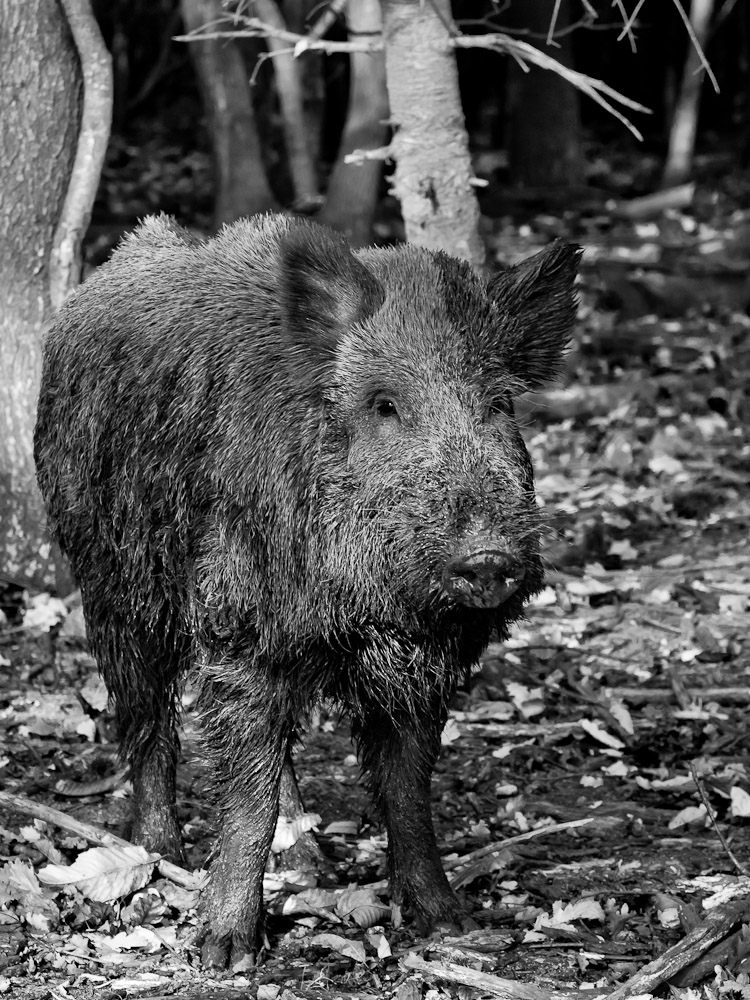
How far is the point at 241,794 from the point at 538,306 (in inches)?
67.2

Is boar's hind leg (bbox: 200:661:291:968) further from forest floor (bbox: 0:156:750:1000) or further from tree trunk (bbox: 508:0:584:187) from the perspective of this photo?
tree trunk (bbox: 508:0:584:187)

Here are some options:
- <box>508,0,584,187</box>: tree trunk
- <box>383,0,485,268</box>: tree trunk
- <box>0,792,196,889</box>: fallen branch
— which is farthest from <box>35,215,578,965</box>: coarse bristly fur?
<box>508,0,584,187</box>: tree trunk

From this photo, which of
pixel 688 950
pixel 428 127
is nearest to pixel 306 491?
pixel 688 950

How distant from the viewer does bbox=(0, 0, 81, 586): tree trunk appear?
7004 mm

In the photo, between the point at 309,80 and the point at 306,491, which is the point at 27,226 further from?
the point at 309,80

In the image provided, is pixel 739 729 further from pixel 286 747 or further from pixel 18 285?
pixel 18 285

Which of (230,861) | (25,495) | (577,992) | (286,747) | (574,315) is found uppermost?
(574,315)

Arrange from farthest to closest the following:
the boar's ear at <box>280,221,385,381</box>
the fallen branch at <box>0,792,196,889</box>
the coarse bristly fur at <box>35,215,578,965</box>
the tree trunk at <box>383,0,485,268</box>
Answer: the tree trunk at <box>383,0,485,268</box> < the fallen branch at <box>0,792,196,889</box> < the boar's ear at <box>280,221,385,381</box> < the coarse bristly fur at <box>35,215,578,965</box>

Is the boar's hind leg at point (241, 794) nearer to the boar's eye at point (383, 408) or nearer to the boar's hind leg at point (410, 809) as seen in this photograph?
the boar's hind leg at point (410, 809)

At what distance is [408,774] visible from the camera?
4512mm

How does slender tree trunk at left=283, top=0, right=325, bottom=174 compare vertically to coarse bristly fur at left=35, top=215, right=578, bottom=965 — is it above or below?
above

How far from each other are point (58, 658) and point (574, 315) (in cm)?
323

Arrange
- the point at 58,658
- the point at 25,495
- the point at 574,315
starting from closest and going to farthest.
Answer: the point at 574,315
the point at 58,658
the point at 25,495

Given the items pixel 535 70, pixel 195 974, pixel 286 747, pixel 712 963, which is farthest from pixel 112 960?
pixel 535 70
